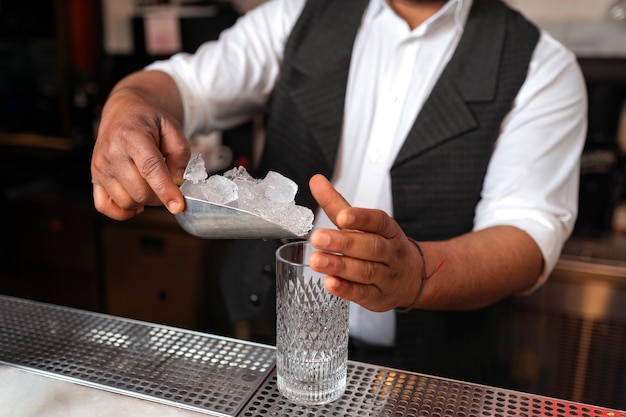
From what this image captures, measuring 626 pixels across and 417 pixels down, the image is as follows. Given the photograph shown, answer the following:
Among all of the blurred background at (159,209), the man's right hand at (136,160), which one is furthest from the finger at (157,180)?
the blurred background at (159,209)

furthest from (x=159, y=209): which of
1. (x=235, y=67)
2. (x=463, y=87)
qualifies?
(x=463, y=87)

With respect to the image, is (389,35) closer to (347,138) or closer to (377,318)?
(347,138)

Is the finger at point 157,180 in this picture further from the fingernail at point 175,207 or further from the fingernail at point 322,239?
the fingernail at point 322,239

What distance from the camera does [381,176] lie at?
1.63 meters

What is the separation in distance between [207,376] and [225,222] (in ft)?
0.86

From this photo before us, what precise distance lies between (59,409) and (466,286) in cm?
77

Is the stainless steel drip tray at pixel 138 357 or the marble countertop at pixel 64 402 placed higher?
the marble countertop at pixel 64 402

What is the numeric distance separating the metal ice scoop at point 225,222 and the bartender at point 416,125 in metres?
0.43

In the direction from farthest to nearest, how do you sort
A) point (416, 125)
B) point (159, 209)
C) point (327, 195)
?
point (159, 209), point (416, 125), point (327, 195)

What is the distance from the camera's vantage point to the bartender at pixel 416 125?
151 centimetres

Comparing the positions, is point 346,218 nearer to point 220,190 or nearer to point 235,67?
point 220,190

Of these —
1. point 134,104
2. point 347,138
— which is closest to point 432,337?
point 347,138

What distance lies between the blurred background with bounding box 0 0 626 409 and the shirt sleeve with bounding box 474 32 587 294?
80 cm

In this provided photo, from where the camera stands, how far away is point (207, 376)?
1.05 metres
